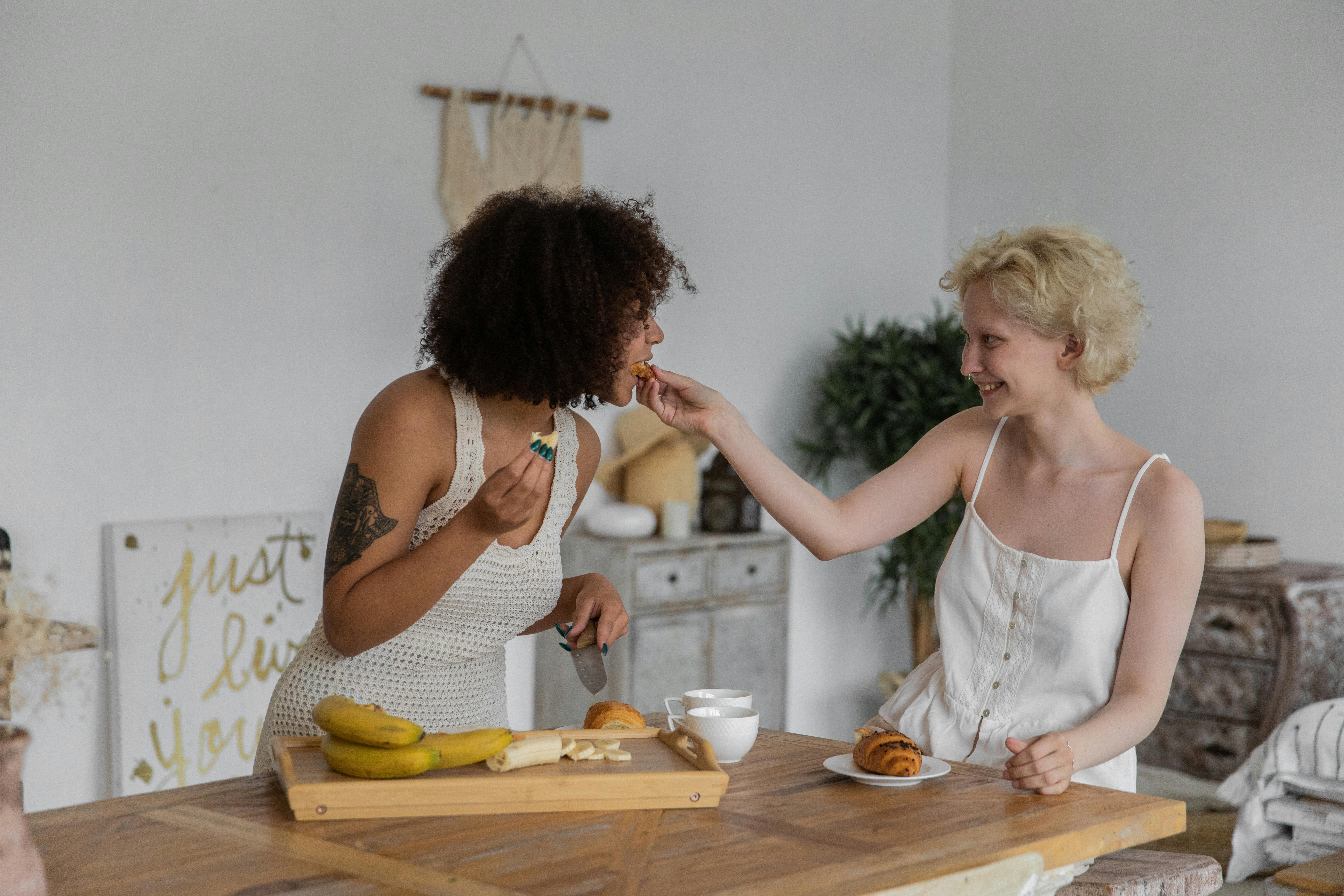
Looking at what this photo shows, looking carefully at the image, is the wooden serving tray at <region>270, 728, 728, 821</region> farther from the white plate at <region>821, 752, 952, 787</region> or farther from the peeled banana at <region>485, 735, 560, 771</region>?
the white plate at <region>821, 752, 952, 787</region>

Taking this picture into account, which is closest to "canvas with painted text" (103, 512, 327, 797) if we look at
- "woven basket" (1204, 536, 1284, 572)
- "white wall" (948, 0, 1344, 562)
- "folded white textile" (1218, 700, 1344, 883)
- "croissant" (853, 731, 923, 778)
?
"croissant" (853, 731, 923, 778)

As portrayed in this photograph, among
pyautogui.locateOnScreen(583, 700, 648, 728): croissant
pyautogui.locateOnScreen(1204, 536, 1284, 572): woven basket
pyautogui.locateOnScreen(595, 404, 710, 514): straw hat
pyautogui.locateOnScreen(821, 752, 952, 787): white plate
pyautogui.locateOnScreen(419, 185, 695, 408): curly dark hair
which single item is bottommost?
pyautogui.locateOnScreen(1204, 536, 1284, 572): woven basket

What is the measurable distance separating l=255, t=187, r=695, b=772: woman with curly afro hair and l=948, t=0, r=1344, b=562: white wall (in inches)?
109

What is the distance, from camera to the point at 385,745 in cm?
144

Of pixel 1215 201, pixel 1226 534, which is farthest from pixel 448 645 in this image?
pixel 1215 201

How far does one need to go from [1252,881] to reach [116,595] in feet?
11.0

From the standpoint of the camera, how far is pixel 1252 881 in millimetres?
3770

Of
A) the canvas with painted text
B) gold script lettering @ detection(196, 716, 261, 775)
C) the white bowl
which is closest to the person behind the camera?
the canvas with painted text

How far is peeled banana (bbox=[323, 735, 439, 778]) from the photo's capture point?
56.4 inches

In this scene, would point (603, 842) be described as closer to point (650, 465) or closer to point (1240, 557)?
point (650, 465)

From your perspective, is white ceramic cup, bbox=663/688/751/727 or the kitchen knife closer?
white ceramic cup, bbox=663/688/751/727

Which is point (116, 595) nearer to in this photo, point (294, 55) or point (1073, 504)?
point (294, 55)

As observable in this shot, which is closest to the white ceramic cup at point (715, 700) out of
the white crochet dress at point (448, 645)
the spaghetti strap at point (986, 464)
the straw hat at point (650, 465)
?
the white crochet dress at point (448, 645)

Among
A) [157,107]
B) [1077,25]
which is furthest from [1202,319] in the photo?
[157,107]
